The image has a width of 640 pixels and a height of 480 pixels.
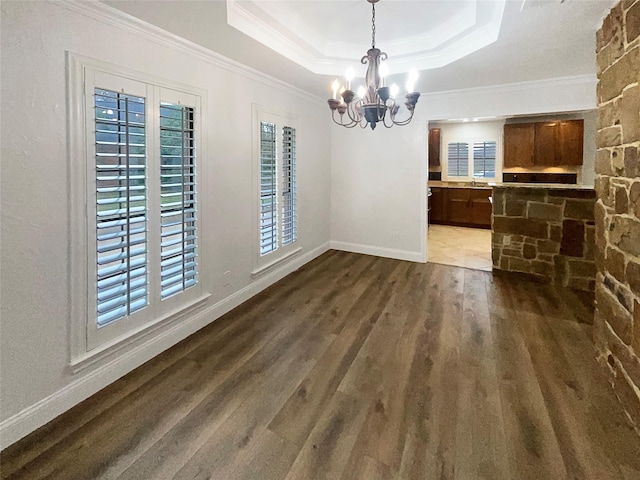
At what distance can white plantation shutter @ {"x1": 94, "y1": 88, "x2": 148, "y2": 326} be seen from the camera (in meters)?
2.26

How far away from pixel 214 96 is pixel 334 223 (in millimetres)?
3339

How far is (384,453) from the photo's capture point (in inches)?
71.4

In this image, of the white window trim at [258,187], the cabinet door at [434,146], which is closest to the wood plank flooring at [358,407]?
the white window trim at [258,187]

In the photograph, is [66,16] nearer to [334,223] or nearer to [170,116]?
[170,116]

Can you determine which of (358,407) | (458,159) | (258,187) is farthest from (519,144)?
(358,407)

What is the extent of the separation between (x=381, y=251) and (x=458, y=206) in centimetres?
342

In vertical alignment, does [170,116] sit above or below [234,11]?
below

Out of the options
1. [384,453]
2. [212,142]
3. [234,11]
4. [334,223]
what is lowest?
[384,453]

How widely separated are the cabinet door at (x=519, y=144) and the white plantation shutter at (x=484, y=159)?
0.57 meters

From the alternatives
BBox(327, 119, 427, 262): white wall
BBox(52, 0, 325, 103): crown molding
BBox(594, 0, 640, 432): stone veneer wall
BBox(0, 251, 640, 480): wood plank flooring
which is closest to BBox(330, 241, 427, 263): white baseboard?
BBox(327, 119, 427, 262): white wall

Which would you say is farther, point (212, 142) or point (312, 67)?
point (312, 67)

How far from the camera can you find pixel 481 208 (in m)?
7.92

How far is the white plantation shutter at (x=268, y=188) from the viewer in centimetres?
400

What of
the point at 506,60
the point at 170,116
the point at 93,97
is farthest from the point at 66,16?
the point at 506,60
